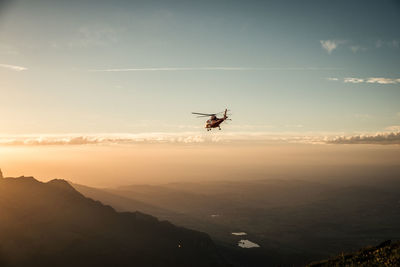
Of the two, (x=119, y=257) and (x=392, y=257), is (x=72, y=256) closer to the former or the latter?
(x=119, y=257)

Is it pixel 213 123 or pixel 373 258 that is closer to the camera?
pixel 373 258

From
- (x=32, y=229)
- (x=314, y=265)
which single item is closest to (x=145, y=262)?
(x=32, y=229)

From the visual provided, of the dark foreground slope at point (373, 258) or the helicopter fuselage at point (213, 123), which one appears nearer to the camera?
the dark foreground slope at point (373, 258)

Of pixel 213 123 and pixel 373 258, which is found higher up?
pixel 213 123

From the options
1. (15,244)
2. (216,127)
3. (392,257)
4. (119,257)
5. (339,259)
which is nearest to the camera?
(392,257)

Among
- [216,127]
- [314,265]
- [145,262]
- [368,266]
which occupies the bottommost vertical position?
[145,262]

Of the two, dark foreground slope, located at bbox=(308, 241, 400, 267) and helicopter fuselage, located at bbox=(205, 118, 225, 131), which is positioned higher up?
helicopter fuselage, located at bbox=(205, 118, 225, 131)

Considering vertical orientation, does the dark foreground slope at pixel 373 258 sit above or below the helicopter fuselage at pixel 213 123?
below

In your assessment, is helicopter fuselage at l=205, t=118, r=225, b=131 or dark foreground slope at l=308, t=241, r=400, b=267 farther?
helicopter fuselage at l=205, t=118, r=225, b=131
